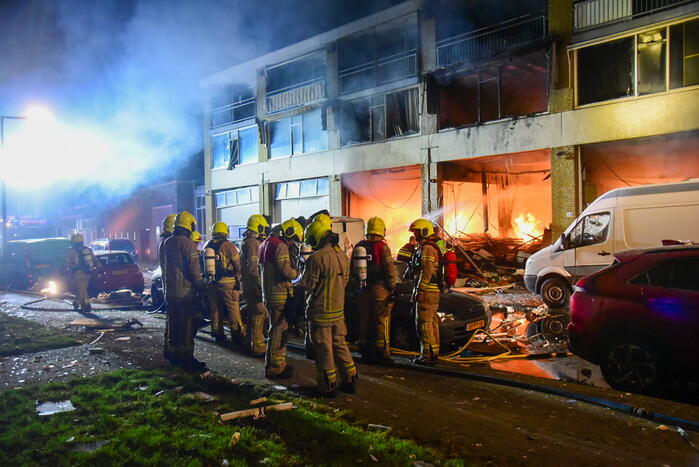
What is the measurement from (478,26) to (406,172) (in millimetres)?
6436

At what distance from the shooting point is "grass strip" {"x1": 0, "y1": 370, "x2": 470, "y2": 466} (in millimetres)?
3934

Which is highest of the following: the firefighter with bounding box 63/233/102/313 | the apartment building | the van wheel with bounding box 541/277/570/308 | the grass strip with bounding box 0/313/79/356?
the apartment building

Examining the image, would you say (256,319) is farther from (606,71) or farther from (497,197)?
(497,197)

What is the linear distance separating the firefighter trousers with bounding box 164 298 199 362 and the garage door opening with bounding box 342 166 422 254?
16.1m

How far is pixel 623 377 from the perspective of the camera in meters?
5.60

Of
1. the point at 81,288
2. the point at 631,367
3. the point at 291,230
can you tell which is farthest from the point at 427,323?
the point at 81,288

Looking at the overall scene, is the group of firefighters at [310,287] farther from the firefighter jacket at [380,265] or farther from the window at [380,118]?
the window at [380,118]

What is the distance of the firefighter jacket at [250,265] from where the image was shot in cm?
775

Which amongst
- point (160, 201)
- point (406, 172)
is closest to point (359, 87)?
point (406, 172)

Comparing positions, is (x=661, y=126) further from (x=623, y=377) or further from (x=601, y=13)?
(x=623, y=377)

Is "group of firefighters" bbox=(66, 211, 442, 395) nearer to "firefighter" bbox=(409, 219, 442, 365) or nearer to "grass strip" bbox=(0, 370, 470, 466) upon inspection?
"firefighter" bbox=(409, 219, 442, 365)

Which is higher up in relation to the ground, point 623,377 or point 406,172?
point 406,172

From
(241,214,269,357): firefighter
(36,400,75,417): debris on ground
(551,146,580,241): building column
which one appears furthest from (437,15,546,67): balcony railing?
(36,400,75,417): debris on ground

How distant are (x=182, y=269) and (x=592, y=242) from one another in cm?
853
